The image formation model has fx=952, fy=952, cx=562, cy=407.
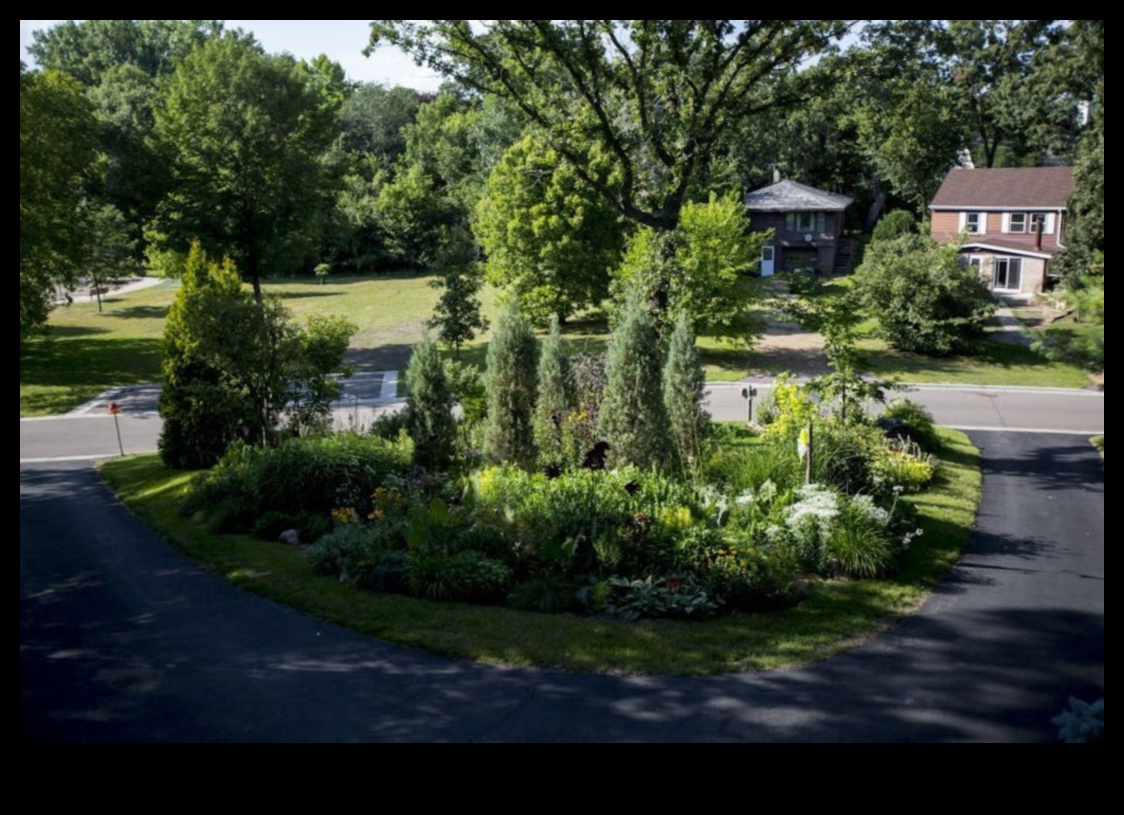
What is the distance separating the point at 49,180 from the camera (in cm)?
2552

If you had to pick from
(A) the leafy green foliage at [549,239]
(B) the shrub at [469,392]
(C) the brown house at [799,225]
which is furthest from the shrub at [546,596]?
(C) the brown house at [799,225]

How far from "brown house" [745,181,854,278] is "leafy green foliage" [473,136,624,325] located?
14914 millimetres

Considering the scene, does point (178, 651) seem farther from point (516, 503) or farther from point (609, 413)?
point (609, 413)

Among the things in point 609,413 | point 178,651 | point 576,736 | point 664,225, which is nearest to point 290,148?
point 664,225

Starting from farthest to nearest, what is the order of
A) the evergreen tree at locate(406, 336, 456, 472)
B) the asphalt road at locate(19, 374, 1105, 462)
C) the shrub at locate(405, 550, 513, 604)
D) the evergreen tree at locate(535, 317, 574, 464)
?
1. the asphalt road at locate(19, 374, 1105, 462)
2. the evergreen tree at locate(535, 317, 574, 464)
3. the evergreen tree at locate(406, 336, 456, 472)
4. the shrub at locate(405, 550, 513, 604)

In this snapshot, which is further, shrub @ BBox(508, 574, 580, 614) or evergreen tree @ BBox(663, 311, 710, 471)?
evergreen tree @ BBox(663, 311, 710, 471)

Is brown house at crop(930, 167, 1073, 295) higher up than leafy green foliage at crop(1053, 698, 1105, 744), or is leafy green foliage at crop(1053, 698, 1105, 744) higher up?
brown house at crop(930, 167, 1073, 295)

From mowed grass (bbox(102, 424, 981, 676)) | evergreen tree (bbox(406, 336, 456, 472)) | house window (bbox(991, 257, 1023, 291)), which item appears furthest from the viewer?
house window (bbox(991, 257, 1023, 291))

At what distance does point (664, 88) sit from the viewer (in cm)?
1892

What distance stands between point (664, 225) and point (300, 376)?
8280mm

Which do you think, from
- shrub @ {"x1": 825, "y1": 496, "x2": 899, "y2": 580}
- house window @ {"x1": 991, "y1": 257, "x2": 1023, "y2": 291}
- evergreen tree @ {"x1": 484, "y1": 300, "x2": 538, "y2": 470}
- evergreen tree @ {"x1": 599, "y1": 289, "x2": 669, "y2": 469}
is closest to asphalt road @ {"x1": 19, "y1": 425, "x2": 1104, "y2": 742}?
shrub @ {"x1": 825, "y1": 496, "x2": 899, "y2": 580}

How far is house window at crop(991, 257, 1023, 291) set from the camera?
41.1 metres

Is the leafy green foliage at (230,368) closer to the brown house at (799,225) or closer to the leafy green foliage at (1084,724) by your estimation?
the leafy green foliage at (1084,724)

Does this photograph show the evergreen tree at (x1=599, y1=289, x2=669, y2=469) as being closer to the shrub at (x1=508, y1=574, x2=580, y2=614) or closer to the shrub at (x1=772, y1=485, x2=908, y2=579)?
the shrub at (x1=772, y1=485, x2=908, y2=579)
